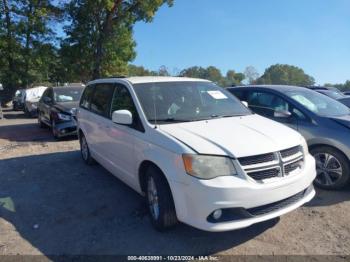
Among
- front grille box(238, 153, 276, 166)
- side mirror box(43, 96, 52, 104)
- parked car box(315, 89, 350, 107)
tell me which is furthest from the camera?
side mirror box(43, 96, 52, 104)

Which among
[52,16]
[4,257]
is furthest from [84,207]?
[52,16]

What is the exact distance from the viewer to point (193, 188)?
3.13 metres

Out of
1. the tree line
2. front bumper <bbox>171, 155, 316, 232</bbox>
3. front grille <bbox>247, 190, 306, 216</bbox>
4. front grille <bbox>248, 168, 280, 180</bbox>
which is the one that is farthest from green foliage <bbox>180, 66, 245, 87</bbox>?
front bumper <bbox>171, 155, 316, 232</bbox>

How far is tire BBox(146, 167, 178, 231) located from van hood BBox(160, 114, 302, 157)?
1.73 feet

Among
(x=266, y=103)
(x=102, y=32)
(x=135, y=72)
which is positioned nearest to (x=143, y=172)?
(x=266, y=103)

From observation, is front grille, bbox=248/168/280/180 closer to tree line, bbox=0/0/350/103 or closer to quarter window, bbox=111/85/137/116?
quarter window, bbox=111/85/137/116

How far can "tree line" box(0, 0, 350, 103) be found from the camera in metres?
26.7

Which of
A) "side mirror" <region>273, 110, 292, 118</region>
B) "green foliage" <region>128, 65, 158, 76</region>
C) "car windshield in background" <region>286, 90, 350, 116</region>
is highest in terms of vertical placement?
"green foliage" <region>128, 65, 158, 76</region>

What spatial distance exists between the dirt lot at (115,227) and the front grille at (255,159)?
94 cm

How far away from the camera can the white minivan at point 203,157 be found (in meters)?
3.15

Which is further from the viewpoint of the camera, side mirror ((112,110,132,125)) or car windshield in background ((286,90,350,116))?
car windshield in background ((286,90,350,116))

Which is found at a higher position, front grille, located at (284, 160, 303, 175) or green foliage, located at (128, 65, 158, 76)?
green foliage, located at (128, 65, 158, 76)

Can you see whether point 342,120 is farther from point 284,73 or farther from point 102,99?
point 284,73

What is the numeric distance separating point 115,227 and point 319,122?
350 cm
